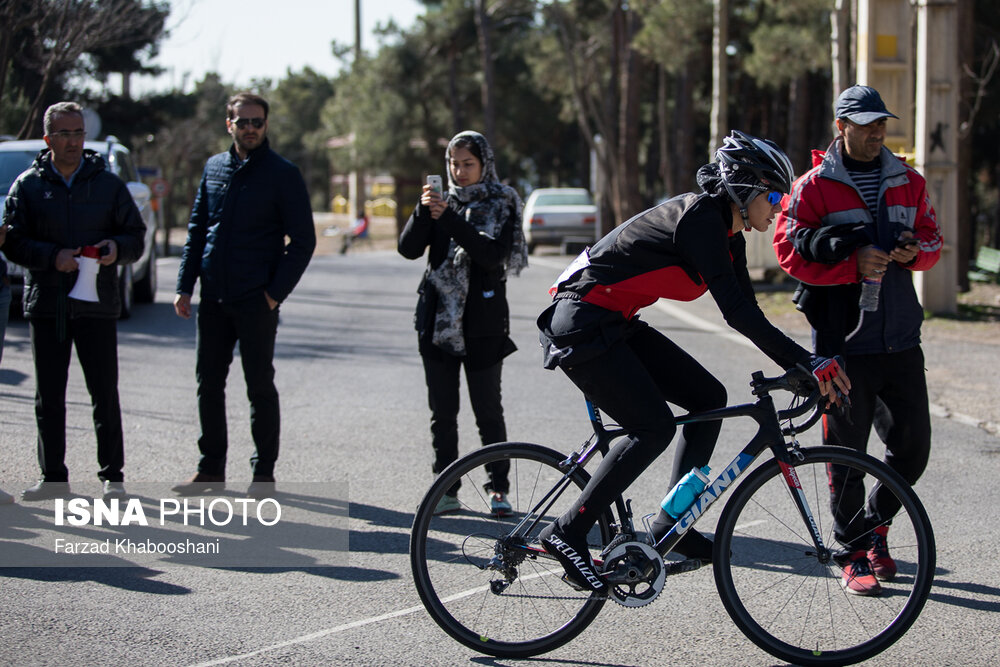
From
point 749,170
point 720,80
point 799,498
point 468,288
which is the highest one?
point 720,80

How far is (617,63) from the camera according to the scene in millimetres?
36500

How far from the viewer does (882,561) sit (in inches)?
183

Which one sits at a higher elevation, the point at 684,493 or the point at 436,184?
the point at 436,184

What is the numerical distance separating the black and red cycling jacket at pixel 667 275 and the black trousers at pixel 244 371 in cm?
223

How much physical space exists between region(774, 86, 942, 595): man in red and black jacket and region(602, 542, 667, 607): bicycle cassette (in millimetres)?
1016

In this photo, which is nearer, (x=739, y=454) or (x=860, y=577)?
(x=739, y=454)

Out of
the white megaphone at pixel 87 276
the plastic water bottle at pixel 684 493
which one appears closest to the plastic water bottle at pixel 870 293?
the plastic water bottle at pixel 684 493

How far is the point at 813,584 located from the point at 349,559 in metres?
1.96

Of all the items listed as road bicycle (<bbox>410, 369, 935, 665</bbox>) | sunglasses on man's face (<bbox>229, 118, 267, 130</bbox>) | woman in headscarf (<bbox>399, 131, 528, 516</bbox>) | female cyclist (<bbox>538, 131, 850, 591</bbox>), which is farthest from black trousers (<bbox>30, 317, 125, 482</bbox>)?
female cyclist (<bbox>538, 131, 850, 591</bbox>)

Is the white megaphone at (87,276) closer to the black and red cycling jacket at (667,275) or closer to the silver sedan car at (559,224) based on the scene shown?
the black and red cycling jacket at (667,275)

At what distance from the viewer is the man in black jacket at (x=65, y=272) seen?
569 centimetres

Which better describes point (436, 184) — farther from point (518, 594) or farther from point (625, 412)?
point (518, 594)

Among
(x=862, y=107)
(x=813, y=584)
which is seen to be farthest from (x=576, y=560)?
(x=862, y=107)

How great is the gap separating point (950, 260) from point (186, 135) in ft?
122
